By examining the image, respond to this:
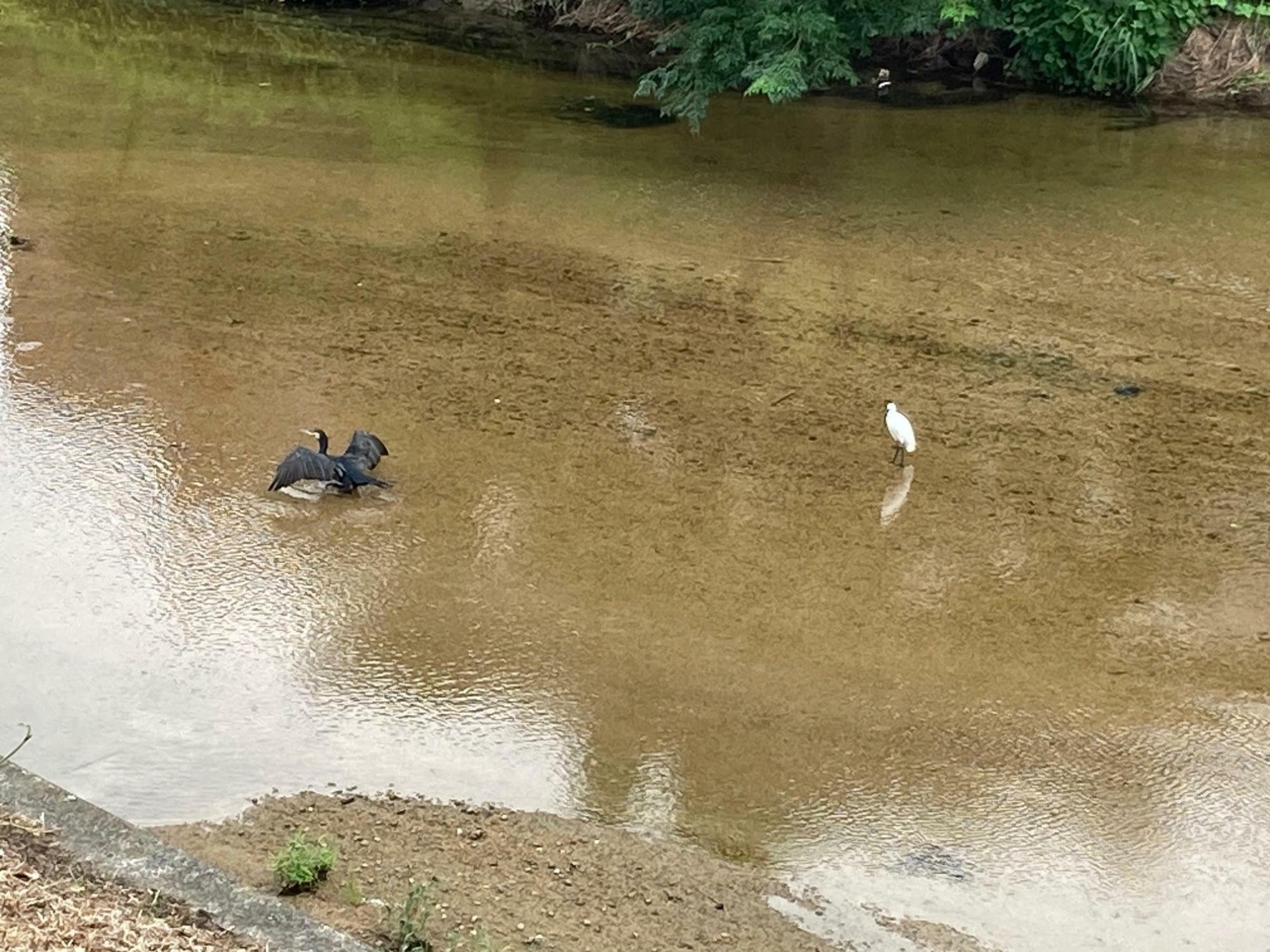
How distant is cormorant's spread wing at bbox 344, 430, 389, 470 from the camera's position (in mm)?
7695

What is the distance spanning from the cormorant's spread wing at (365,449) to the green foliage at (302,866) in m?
3.07

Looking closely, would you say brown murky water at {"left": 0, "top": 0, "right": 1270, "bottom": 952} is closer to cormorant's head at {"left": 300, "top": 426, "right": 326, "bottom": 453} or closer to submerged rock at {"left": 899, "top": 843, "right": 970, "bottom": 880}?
submerged rock at {"left": 899, "top": 843, "right": 970, "bottom": 880}

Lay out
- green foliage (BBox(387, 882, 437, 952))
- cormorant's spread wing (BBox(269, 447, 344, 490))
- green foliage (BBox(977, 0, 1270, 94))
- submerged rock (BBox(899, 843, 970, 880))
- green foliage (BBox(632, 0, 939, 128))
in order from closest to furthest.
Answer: green foliage (BBox(387, 882, 437, 952))
submerged rock (BBox(899, 843, 970, 880))
cormorant's spread wing (BBox(269, 447, 344, 490))
green foliage (BBox(632, 0, 939, 128))
green foliage (BBox(977, 0, 1270, 94))

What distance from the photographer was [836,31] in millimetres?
12055

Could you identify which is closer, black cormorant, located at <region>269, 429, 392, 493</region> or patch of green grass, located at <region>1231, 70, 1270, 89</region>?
black cormorant, located at <region>269, 429, 392, 493</region>

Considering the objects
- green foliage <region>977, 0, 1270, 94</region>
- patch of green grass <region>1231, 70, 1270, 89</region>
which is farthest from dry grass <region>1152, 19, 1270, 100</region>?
green foliage <region>977, 0, 1270, 94</region>

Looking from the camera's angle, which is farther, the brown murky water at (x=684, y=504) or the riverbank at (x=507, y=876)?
the brown murky water at (x=684, y=504)

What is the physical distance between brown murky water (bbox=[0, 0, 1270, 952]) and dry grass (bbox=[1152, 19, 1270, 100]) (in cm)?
193

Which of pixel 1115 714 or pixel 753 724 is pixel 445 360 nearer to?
pixel 753 724

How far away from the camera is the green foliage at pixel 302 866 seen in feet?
15.6

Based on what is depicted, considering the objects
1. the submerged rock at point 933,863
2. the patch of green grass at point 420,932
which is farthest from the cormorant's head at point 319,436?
the submerged rock at point 933,863

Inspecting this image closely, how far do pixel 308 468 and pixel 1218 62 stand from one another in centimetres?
1143

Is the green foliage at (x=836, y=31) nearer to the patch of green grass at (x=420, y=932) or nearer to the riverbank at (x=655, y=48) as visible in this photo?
the riverbank at (x=655, y=48)

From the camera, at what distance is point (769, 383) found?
9.14m
